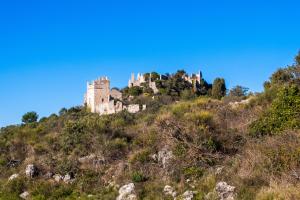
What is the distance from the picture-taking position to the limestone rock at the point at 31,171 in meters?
18.4

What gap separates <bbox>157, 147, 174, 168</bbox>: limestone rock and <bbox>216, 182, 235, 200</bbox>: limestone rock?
125 inches

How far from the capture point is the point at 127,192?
1508 cm

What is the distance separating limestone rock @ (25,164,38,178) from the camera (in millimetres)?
18375

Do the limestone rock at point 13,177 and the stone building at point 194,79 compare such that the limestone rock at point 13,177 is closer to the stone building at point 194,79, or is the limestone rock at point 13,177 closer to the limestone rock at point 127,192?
the limestone rock at point 127,192

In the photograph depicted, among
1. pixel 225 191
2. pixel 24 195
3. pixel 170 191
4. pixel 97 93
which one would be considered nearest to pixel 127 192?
pixel 170 191

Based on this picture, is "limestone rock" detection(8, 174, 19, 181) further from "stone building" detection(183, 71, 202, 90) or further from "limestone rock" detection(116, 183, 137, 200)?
"stone building" detection(183, 71, 202, 90)

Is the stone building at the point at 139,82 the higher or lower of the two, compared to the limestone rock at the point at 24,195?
higher

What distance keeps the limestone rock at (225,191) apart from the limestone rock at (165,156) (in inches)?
125

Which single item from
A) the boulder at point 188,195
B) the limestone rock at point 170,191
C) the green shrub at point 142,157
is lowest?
the boulder at point 188,195

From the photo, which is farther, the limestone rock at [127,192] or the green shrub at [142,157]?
the green shrub at [142,157]

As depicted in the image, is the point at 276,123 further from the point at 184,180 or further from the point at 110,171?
the point at 110,171

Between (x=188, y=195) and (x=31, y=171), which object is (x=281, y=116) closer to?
(x=188, y=195)

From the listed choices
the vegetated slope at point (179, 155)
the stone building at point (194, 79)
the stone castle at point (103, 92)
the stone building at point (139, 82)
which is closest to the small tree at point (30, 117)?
the stone castle at point (103, 92)

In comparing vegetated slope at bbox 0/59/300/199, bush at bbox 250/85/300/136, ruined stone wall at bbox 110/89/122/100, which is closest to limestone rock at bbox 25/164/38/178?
vegetated slope at bbox 0/59/300/199
